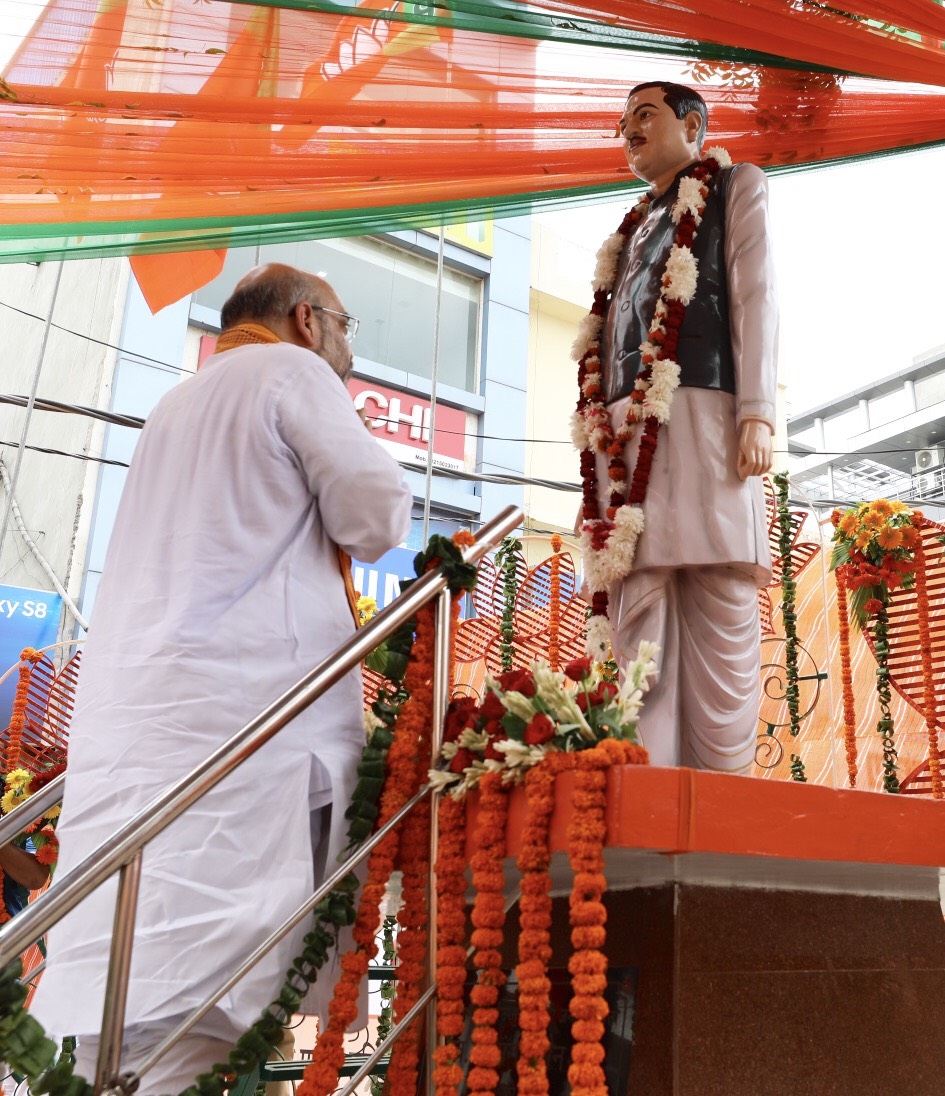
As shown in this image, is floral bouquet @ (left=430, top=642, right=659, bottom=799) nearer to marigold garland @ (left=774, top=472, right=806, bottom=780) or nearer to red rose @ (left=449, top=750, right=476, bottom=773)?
red rose @ (left=449, top=750, right=476, bottom=773)

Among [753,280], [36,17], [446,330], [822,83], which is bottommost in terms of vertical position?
[753,280]

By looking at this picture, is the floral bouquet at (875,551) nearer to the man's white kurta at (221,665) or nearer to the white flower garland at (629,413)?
the white flower garland at (629,413)

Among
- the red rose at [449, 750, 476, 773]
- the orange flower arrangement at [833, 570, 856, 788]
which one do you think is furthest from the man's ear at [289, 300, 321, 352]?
the orange flower arrangement at [833, 570, 856, 788]

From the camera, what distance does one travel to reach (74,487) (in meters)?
9.72

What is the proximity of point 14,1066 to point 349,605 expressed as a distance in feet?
3.39

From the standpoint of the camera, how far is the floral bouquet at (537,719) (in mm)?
1891

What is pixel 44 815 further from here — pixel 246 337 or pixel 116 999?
pixel 116 999

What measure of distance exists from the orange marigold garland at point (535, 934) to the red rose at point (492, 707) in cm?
16

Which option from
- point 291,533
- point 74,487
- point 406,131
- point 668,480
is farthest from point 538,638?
point 74,487

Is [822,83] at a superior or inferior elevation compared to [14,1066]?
superior

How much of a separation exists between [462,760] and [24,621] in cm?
693

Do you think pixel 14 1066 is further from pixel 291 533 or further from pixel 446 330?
pixel 446 330

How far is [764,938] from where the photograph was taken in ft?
7.38

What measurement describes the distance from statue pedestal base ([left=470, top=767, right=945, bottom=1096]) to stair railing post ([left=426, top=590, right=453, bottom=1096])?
223mm
